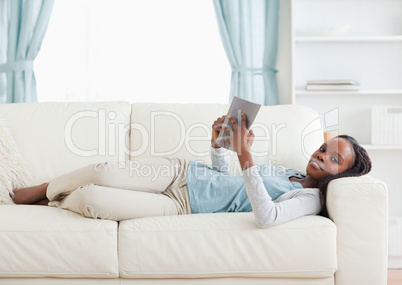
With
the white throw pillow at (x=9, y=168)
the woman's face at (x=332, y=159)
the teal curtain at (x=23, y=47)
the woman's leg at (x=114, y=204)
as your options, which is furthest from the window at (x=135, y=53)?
the woman's leg at (x=114, y=204)

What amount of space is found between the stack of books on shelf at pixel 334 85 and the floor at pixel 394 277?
1.20 m

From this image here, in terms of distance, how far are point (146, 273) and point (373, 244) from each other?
0.90 metres

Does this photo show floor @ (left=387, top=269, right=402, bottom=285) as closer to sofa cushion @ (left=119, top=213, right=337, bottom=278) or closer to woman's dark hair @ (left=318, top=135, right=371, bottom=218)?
woman's dark hair @ (left=318, top=135, right=371, bottom=218)

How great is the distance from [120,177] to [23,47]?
6.07ft

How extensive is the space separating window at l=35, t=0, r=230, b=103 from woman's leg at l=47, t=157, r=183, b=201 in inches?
59.0

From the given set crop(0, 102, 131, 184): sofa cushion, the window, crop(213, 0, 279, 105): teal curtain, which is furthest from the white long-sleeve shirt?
the window

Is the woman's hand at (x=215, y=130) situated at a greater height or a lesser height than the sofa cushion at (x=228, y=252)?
greater

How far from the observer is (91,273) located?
198cm

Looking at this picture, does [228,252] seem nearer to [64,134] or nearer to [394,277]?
[64,134]

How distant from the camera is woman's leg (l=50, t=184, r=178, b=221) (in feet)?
6.81

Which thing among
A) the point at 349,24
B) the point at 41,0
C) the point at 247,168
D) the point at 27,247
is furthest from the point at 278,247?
the point at 41,0

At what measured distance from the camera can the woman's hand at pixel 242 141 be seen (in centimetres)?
201

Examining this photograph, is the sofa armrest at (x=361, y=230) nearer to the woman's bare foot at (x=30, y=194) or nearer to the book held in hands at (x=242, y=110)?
the book held in hands at (x=242, y=110)

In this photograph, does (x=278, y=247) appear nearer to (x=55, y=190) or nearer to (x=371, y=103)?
(x=55, y=190)
